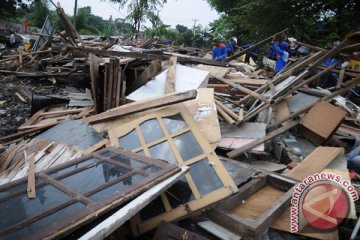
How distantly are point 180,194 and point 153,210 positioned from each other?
1.01ft

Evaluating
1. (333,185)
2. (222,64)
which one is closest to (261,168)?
(333,185)

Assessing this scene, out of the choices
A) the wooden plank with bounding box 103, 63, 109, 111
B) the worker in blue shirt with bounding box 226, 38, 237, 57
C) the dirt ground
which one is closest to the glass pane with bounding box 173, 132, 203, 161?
the wooden plank with bounding box 103, 63, 109, 111

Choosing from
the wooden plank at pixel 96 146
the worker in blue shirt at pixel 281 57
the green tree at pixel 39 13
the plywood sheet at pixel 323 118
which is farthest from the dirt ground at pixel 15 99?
the green tree at pixel 39 13

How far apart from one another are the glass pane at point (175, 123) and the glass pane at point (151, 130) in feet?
0.38

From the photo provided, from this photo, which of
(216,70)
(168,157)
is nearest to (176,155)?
(168,157)

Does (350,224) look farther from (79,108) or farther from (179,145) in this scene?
(79,108)

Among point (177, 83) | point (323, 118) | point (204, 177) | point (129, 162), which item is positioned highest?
point (177, 83)

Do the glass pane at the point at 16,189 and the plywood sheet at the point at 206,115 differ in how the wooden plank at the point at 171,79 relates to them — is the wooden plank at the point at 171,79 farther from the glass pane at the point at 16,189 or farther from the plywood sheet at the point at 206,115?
the glass pane at the point at 16,189

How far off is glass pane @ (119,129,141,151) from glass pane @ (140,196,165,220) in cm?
86

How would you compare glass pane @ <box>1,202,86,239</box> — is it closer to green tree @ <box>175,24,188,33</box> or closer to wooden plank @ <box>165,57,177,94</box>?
wooden plank @ <box>165,57,177,94</box>

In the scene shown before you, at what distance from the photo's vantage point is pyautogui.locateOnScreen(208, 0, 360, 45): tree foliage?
11921 millimetres

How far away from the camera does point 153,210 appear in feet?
9.98

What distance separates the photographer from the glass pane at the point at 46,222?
6.62 ft

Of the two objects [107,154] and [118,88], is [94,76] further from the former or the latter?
[107,154]
